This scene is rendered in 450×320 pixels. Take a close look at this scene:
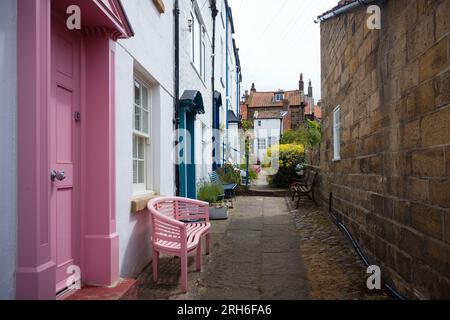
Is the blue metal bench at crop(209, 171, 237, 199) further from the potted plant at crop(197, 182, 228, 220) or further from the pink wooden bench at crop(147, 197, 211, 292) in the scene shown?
the pink wooden bench at crop(147, 197, 211, 292)

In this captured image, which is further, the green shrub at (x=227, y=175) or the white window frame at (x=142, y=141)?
the green shrub at (x=227, y=175)

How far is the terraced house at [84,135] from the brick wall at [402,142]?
2691 millimetres

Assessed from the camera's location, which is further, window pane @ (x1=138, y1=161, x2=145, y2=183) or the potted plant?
the potted plant

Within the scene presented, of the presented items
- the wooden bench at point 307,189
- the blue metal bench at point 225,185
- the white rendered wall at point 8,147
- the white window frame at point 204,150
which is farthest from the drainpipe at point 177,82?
the wooden bench at point 307,189

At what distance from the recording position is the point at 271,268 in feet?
15.8

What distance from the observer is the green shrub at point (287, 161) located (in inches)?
554

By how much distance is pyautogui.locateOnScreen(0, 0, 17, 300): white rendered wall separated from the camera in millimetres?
2215

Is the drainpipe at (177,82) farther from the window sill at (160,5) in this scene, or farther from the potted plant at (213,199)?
the potted plant at (213,199)

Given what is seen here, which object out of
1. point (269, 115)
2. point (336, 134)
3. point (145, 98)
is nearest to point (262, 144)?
point (269, 115)

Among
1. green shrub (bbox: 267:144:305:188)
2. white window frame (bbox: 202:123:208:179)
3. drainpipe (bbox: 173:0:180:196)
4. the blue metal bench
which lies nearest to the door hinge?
drainpipe (bbox: 173:0:180:196)

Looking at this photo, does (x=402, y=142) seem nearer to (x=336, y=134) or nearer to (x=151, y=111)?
(x=151, y=111)

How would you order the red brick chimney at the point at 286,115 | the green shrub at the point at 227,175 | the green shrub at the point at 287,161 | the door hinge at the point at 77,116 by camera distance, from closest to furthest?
the door hinge at the point at 77,116 → the green shrub at the point at 227,175 → the green shrub at the point at 287,161 → the red brick chimney at the point at 286,115

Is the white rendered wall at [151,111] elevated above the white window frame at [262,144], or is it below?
below

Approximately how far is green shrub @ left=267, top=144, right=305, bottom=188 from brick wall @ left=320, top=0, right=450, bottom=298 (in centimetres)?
799
